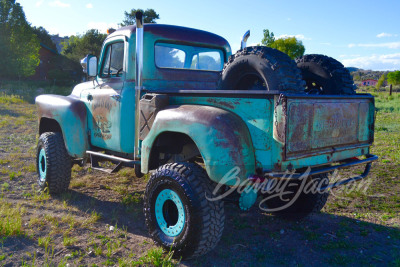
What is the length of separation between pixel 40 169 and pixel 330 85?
4.26 metres

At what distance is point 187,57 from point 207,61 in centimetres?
37

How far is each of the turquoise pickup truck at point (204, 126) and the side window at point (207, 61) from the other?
15 millimetres

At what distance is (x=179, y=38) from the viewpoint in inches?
176

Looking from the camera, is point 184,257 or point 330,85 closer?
point 184,257

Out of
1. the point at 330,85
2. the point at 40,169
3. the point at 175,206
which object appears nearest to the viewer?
the point at 175,206

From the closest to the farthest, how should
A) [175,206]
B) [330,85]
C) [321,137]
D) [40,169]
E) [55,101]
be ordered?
[321,137]
[175,206]
[330,85]
[55,101]
[40,169]

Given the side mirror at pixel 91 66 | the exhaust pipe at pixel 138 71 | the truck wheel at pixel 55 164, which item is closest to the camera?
the exhaust pipe at pixel 138 71

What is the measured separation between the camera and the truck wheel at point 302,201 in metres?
4.21

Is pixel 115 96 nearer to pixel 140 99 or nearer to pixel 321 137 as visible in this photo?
pixel 140 99

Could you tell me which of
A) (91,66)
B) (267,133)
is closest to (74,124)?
(91,66)

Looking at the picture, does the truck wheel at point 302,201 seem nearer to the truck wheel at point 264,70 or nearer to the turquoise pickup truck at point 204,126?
the turquoise pickup truck at point 204,126

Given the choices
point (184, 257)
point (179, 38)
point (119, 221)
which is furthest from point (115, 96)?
point (184, 257)

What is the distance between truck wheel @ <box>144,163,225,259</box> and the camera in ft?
9.98

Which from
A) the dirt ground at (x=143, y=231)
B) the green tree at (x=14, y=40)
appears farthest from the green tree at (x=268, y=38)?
the dirt ground at (x=143, y=231)
